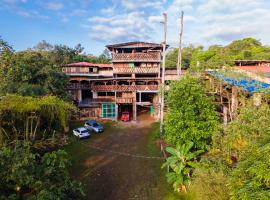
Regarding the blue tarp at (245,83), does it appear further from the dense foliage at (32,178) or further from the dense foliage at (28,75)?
the dense foliage at (28,75)

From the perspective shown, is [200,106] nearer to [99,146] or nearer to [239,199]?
[239,199]

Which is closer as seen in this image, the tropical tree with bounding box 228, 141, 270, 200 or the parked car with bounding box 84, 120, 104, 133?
the tropical tree with bounding box 228, 141, 270, 200

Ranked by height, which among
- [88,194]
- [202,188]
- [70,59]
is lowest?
[88,194]

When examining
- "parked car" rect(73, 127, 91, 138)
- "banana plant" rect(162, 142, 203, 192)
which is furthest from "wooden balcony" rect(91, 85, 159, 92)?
"banana plant" rect(162, 142, 203, 192)

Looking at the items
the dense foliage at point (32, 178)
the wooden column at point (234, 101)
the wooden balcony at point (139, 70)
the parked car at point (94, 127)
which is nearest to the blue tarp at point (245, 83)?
the wooden column at point (234, 101)

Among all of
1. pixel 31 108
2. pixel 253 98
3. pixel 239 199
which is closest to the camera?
pixel 239 199

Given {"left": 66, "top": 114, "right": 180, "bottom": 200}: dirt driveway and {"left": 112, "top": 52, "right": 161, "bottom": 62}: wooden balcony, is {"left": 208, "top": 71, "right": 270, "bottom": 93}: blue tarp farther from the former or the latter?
{"left": 112, "top": 52, "right": 161, "bottom": 62}: wooden balcony

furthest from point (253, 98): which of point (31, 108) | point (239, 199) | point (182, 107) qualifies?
point (31, 108)
